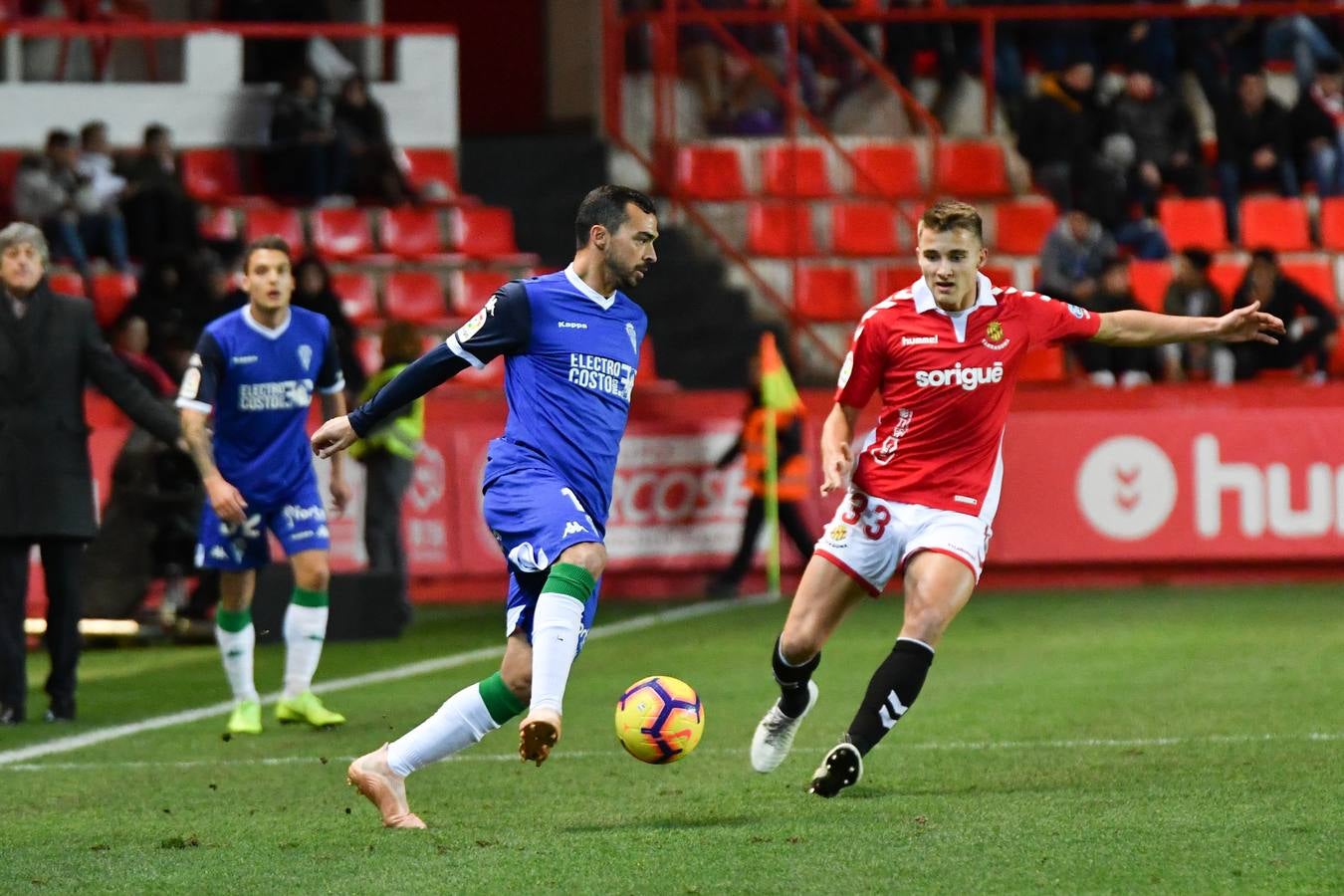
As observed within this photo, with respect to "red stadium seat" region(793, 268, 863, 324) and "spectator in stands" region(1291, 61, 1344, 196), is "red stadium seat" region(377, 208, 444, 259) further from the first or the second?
"spectator in stands" region(1291, 61, 1344, 196)

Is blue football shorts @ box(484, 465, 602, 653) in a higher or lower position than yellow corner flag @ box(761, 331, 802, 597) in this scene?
higher

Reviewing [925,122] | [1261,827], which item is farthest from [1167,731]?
[925,122]

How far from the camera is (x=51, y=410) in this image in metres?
10.7

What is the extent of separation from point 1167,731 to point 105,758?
168 inches

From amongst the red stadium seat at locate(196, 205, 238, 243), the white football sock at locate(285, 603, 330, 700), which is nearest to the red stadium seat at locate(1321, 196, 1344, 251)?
the red stadium seat at locate(196, 205, 238, 243)

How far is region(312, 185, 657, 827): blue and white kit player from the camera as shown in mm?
7039

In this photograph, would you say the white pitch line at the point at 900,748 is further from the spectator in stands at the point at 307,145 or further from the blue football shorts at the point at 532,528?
the spectator in stands at the point at 307,145

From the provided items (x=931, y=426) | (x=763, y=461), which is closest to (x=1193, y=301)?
(x=763, y=461)

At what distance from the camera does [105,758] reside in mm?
9422

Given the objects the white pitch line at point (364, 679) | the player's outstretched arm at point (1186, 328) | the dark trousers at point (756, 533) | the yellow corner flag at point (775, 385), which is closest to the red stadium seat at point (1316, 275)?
the yellow corner flag at point (775, 385)

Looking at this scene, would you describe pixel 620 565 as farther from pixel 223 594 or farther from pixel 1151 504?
pixel 223 594

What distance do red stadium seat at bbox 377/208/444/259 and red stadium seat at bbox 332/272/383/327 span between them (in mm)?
719

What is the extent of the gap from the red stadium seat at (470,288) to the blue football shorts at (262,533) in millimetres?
10012

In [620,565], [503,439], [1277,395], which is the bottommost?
[620,565]
